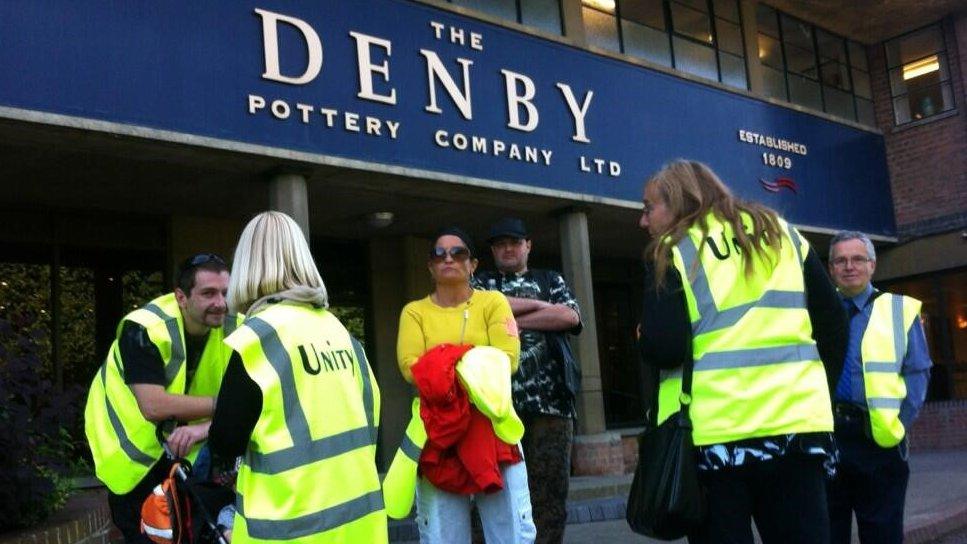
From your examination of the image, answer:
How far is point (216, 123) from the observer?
8680 mm

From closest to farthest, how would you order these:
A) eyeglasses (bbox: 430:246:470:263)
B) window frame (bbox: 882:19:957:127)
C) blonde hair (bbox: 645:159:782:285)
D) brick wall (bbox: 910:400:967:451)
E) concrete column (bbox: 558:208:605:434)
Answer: blonde hair (bbox: 645:159:782:285)
eyeglasses (bbox: 430:246:470:263)
concrete column (bbox: 558:208:605:434)
brick wall (bbox: 910:400:967:451)
window frame (bbox: 882:19:957:127)

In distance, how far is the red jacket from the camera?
13.6ft

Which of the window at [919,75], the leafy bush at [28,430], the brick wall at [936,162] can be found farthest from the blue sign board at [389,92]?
the window at [919,75]

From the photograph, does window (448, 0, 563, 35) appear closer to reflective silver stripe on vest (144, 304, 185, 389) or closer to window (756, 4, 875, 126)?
window (756, 4, 875, 126)

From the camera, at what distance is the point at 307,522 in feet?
9.18

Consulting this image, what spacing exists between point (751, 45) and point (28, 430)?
1298 centimetres

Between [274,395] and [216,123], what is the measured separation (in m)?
6.34

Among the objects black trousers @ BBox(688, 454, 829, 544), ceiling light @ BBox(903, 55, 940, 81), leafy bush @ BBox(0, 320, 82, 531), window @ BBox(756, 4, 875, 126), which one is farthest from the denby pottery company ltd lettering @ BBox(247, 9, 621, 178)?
ceiling light @ BBox(903, 55, 940, 81)

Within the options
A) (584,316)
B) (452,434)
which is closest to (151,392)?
(452,434)

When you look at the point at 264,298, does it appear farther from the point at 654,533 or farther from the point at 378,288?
the point at 378,288

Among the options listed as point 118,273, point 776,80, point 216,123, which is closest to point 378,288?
point 118,273

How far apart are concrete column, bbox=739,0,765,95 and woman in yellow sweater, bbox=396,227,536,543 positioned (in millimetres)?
11473

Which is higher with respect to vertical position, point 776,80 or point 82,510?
point 776,80

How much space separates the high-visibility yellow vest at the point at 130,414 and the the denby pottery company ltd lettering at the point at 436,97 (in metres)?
5.54
